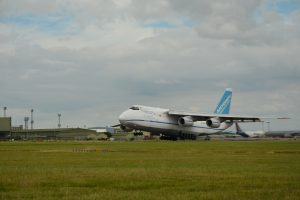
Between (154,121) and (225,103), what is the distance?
20.3 meters

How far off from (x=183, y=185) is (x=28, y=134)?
13255 centimetres

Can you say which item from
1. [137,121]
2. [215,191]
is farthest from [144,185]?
[137,121]

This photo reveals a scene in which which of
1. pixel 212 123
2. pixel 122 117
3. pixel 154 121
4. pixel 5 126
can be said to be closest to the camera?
pixel 122 117

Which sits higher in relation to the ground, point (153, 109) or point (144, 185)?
point (153, 109)

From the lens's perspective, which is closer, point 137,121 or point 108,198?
point 108,198

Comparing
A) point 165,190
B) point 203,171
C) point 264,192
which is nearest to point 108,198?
point 165,190

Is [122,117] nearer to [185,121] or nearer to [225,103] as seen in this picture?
[185,121]

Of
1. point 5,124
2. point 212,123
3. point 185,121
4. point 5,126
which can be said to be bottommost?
point 212,123

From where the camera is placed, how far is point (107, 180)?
54.7 ft

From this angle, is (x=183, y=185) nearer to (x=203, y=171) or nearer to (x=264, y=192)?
(x=264, y=192)

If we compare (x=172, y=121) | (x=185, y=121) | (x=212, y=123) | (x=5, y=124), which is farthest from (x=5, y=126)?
(x=212, y=123)

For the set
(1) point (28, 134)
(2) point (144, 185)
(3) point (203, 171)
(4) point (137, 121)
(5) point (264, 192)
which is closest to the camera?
(5) point (264, 192)

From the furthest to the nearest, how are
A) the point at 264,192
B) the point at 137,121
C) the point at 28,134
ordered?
1. the point at 28,134
2. the point at 137,121
3. the point at 264,192

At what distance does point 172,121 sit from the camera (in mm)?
81312
